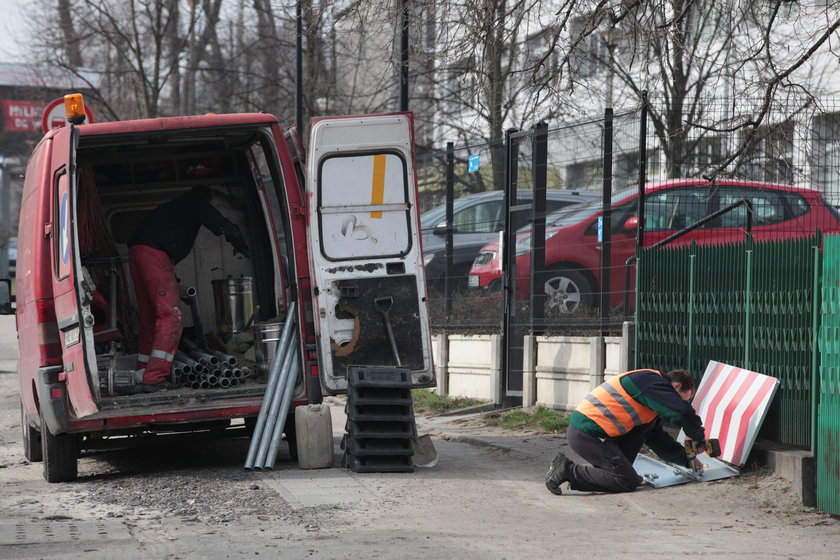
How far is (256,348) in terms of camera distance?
9672 millimetres

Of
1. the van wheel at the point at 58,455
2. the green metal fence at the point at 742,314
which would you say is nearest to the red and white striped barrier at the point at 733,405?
the green metal fence at the point at 742,314

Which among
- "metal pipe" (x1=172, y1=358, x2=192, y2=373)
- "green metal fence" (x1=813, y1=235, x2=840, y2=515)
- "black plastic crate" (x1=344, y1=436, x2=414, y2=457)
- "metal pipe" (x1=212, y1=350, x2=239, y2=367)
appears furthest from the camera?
"metal pipe" (x1=212, y1=350, x2=239, y2=367)

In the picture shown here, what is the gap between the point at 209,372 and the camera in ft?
30.6

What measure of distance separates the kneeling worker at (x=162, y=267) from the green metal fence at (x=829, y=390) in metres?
4.76

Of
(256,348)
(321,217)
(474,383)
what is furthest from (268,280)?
(474,383)

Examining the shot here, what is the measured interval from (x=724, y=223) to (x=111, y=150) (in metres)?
5.33

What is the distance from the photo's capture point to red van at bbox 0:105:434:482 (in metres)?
8.39

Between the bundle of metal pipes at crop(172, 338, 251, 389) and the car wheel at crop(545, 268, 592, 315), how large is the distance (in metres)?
3.47

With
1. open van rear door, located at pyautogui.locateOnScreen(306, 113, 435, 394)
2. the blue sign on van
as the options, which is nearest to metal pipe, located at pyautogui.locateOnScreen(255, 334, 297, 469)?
open van rear door, located at pyautogui.locateOnScreen(306, 113, 435, 394)

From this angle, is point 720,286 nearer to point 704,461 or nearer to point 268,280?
point 704,461

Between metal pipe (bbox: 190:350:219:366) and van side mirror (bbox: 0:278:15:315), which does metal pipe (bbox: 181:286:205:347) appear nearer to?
metal pipe (bbox: 190:350:219:366)

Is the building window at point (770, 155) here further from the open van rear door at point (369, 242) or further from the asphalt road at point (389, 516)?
the asphalt road at point (389, 516)

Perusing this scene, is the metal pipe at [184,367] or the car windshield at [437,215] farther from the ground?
the car windshield at [437,215]

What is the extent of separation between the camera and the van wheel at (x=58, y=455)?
28.2ft
